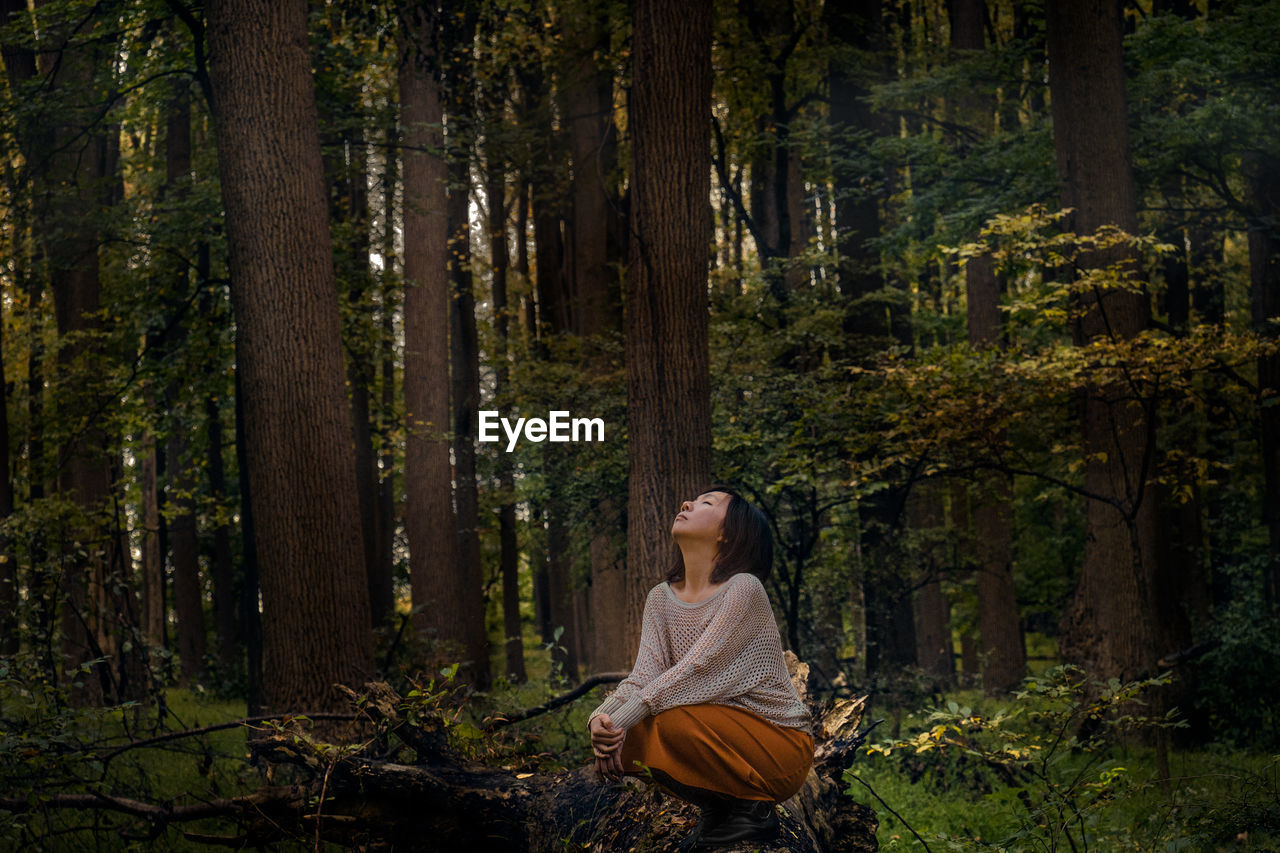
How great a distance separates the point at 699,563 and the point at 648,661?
0.47 m

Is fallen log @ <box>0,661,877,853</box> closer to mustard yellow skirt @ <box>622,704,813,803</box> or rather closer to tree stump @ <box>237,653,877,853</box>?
tree stump @ <box>237,653,877,853</box>

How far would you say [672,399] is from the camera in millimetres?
8289

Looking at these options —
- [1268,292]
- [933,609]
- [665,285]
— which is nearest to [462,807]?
[665,285]

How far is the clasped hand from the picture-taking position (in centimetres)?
432

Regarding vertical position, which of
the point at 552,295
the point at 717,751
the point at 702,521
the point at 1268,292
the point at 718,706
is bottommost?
the point at 717,751

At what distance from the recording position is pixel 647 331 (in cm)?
836

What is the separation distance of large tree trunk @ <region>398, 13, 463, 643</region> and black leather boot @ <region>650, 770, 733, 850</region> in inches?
420

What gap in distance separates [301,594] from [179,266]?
593 centimetres

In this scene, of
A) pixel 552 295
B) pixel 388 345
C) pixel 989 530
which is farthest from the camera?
pixel 552 295

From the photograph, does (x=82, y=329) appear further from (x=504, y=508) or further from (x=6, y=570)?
(x=504, y=508)

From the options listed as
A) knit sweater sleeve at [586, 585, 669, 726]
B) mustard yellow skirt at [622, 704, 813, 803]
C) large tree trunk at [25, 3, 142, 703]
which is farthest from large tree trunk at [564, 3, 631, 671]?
mustard yellow skirt at [622, 704, 813, 803]

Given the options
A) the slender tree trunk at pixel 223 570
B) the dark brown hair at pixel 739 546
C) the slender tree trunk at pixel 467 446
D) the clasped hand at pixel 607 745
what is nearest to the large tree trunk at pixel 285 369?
the clasped hand at pixel 607 745

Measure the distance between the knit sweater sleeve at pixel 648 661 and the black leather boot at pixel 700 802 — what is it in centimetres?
33

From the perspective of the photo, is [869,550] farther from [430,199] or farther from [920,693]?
[430,199]
